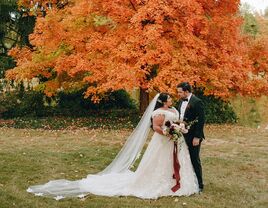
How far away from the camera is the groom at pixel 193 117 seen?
28.0ft

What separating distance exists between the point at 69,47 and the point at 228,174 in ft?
31.4

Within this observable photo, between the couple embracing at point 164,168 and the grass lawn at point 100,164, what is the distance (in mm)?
277

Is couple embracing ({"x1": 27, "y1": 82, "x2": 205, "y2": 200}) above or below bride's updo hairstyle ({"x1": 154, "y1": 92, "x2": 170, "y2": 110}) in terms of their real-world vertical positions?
below

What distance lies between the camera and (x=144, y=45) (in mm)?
16156

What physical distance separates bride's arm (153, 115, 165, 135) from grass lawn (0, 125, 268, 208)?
137cm

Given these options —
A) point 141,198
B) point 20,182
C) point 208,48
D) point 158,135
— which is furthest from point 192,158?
point 208,48

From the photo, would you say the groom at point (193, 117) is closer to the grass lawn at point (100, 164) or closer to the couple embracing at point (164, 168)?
the couple embracing at point (164, 168)

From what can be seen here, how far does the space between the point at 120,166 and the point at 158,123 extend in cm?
164

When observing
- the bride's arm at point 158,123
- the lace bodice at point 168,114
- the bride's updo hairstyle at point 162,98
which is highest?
the bride's updo hairstyle at point 162,98

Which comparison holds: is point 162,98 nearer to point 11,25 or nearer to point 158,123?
point 158,123

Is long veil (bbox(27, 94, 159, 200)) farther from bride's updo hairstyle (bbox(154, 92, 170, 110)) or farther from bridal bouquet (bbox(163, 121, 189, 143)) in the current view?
bridal bouquet (bbox(163, 121, 189, 143))

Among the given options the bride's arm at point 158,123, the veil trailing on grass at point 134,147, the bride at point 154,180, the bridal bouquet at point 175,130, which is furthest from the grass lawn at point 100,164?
the bride's arm at point 158,123

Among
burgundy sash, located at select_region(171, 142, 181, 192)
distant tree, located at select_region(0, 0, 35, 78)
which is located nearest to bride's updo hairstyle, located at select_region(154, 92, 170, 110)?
burgundy sash, located at select_region(171, 142, 181, 192)

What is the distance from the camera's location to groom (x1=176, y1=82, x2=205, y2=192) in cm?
854
